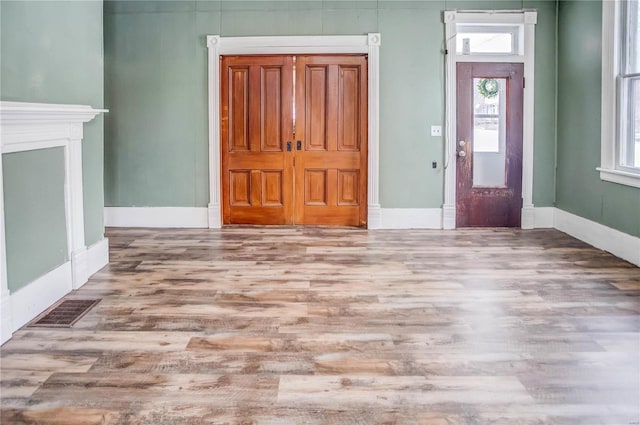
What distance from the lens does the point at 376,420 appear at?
2457 mm

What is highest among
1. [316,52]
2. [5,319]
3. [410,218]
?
[316,52]

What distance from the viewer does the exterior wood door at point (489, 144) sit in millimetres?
7117

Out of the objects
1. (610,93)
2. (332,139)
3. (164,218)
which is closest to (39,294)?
(164,218)

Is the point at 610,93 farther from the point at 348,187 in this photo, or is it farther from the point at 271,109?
the point at 271,109

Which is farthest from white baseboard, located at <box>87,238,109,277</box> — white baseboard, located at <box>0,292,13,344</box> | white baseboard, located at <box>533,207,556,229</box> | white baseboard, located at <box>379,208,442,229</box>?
white baseboard, located at <box>533,207,556,229</box>

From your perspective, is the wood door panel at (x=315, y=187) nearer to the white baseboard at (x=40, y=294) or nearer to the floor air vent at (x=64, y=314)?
the white baseboard at (x=40, y=294)

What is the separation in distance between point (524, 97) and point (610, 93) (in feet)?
4.87

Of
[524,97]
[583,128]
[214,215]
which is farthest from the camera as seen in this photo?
[214,215]

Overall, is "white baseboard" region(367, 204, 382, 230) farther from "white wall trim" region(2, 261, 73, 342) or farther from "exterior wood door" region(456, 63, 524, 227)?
"white wall trim" region(2, 261, 73, 342)

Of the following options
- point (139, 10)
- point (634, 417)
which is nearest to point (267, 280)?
point (634, 417)

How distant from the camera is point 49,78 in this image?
4.07 m

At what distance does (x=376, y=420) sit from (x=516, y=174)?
5399mm

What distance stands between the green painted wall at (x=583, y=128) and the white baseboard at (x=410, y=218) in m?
1.45

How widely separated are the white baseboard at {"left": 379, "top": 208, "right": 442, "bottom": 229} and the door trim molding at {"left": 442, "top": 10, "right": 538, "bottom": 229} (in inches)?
4.3
